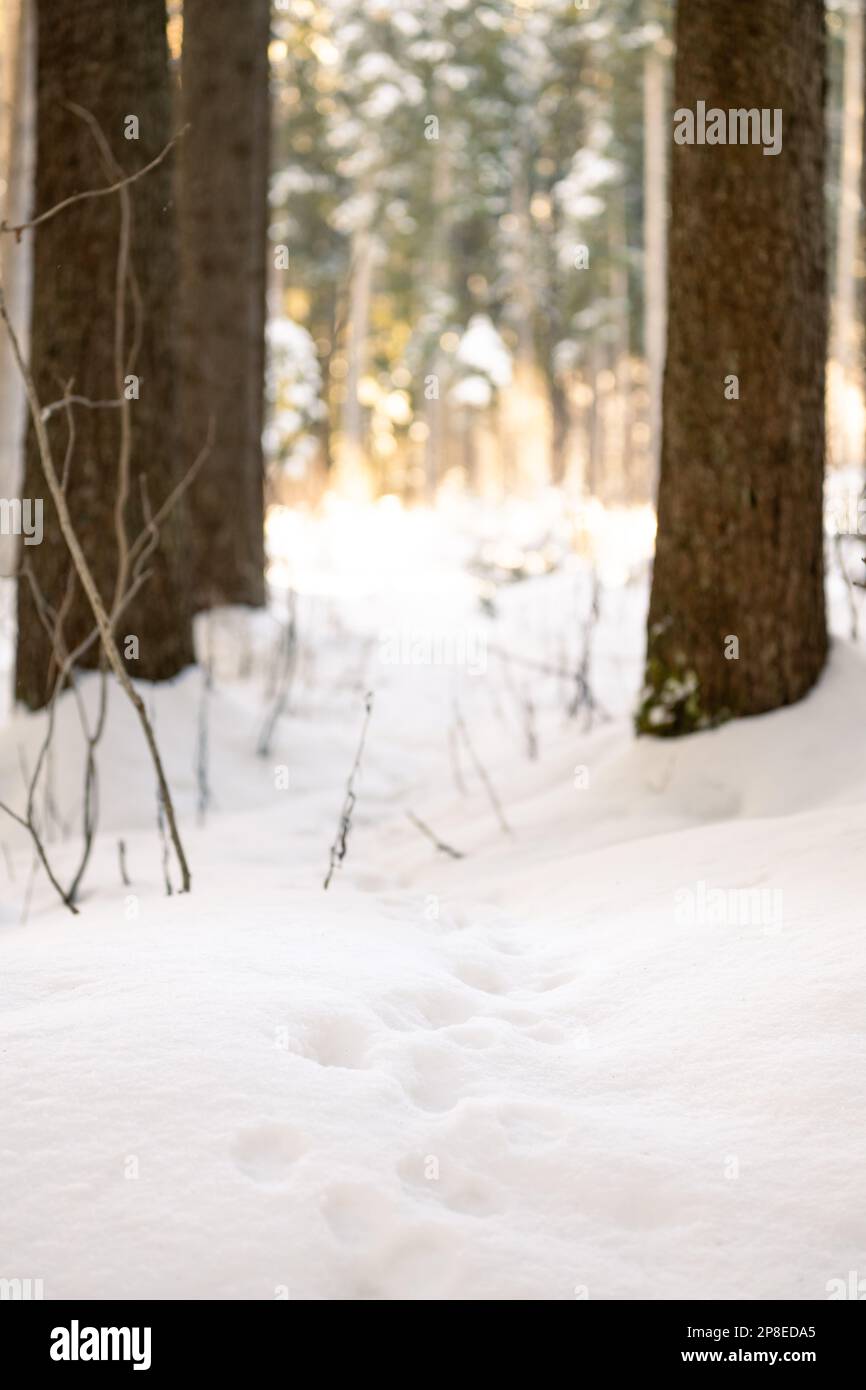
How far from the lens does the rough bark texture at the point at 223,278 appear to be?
7.96 meters

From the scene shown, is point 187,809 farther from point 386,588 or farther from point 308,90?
point 308,90

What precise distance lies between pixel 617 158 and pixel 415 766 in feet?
80.8

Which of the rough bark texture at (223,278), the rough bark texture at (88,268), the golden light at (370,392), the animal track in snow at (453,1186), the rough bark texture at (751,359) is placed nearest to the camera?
the animal track in snow at (453,1186)

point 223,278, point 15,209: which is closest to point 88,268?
point 223,278

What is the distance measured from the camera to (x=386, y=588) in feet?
38.5

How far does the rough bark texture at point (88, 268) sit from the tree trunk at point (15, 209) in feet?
17.8

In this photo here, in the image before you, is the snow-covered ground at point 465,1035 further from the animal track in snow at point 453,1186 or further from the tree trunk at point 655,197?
the tree trunk at point 655,197

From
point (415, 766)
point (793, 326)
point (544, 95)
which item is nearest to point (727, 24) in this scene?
point (793, 326)

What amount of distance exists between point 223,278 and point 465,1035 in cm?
679

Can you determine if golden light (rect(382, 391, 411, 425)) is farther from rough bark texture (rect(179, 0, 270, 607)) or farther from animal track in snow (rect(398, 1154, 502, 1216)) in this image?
animal track in snow (rect(398, 1154, 502, 1216))

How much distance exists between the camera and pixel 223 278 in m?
8.06

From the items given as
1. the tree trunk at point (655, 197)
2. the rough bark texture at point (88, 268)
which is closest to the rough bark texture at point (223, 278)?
the rough bark texture at point (88, 268)

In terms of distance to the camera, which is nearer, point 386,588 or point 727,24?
point 727,24

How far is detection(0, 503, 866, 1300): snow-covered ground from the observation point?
1701 mm
